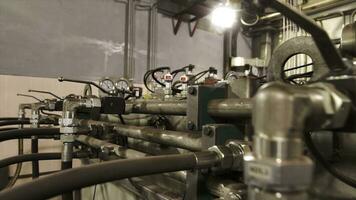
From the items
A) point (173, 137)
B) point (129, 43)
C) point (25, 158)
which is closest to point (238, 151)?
point (173, 137)

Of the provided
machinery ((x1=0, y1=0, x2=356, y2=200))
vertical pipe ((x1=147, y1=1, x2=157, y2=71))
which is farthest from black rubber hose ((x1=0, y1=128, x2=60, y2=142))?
vertical pipe ((x1=147, y1=1, x2=157, y2=71))

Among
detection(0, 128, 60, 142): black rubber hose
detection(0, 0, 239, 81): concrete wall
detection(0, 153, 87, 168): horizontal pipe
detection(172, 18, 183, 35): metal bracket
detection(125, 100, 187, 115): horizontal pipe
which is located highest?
detection(172, 18, 183, 35): metal bracket

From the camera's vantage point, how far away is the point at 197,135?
0.65 meters

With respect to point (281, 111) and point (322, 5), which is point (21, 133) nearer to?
point (281, 111)

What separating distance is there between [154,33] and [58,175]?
2.60 meters

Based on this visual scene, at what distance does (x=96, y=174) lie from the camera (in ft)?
1.26

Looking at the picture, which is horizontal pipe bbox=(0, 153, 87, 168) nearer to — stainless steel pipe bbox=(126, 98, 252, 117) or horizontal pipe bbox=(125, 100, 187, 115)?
horizontal pipe bbox=(125, 100, 187, 115)

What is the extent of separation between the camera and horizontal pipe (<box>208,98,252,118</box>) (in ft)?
1.73

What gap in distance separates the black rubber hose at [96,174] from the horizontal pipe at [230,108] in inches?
4.9

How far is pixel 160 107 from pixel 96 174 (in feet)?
1.36

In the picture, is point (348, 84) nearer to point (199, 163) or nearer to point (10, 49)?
point (199, 163)

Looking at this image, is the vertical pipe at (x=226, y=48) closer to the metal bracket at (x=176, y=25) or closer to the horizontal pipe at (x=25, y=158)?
the metal bracket at (x=176, y=25)

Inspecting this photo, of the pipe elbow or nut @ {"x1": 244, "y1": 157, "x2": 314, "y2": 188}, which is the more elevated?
the pipe elbow

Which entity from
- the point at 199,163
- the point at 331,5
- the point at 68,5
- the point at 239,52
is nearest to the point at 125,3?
the point at 68,5
